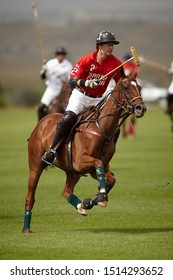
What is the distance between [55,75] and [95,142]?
35.9 ft

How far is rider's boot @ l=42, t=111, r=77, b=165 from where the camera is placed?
14.0 metres

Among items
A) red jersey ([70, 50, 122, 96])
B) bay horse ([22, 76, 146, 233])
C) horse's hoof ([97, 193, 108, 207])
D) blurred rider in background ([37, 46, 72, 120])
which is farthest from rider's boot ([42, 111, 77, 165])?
blurred rider in background ([37, 46, 72, 120])

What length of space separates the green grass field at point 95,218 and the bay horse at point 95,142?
48 centimetres

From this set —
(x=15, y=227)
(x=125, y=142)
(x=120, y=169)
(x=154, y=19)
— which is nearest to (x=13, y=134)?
(x=125, y=142)

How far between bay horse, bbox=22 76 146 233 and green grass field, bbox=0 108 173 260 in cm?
48

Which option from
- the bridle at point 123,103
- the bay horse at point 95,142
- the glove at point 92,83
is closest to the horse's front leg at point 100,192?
the bay horse at point 95,142

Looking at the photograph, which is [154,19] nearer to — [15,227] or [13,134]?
[13,134]

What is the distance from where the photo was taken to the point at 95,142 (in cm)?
1366

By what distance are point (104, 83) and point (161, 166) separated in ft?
29.7

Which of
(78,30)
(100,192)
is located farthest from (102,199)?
(78,30)

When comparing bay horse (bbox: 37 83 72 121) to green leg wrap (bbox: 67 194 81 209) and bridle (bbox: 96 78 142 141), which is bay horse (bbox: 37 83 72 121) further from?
bridle (bbox: 96 78 142 141)

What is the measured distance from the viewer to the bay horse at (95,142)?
43.9ft

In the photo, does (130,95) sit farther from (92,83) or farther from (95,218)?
(95,218)
